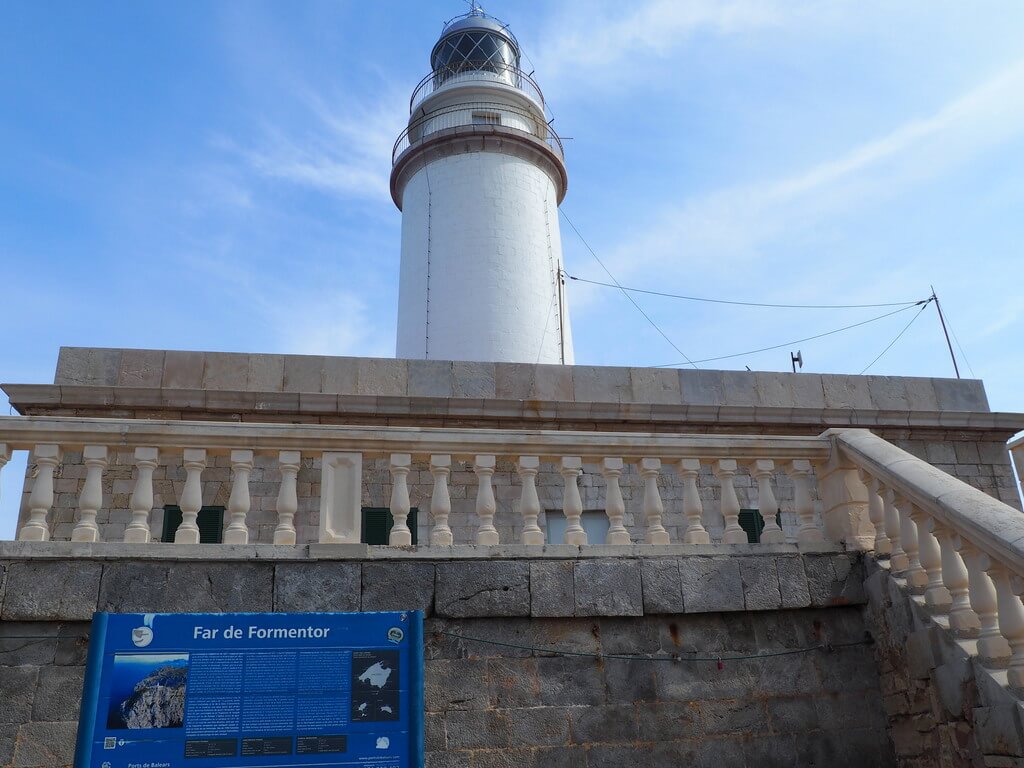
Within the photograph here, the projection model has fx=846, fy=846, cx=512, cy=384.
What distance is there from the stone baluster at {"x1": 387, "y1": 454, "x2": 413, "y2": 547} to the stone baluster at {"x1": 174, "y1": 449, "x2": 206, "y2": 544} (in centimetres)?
120

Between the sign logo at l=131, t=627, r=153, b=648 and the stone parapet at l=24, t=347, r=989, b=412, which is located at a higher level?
the stone parapet at l=24, t=347, r=989, b=412

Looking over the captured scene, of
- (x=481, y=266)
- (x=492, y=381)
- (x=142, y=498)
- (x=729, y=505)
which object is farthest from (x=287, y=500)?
(x=481, y=266)

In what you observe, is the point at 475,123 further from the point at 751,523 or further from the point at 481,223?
the point at 751,523

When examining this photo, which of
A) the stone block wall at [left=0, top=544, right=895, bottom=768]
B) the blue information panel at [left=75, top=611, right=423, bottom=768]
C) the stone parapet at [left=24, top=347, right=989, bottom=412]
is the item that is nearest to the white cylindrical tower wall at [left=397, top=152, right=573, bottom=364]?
the stone parapet at [left=24, top=347, right=989, bottom=412]

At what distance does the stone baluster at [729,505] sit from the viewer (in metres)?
5.90

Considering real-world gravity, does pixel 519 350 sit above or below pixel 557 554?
above

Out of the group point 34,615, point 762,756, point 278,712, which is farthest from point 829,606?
point 34,615

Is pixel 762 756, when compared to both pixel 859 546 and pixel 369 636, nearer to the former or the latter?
pixel 859 546

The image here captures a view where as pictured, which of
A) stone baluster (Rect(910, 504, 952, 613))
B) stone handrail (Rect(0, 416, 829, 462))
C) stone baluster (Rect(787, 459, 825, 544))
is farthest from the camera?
stone baluster (Rect(787, 459, 825, 544))

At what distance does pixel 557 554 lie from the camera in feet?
17.9

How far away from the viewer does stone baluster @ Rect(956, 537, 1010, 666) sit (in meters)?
4.68

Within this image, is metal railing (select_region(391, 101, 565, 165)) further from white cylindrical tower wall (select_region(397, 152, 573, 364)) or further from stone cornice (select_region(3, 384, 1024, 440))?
stone cornice (select_region(3, 384, 1024, 440))

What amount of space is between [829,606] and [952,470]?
14.5ft

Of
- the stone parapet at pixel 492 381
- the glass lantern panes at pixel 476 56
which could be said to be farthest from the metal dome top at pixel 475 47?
the stone parapet at pixel 492 381
